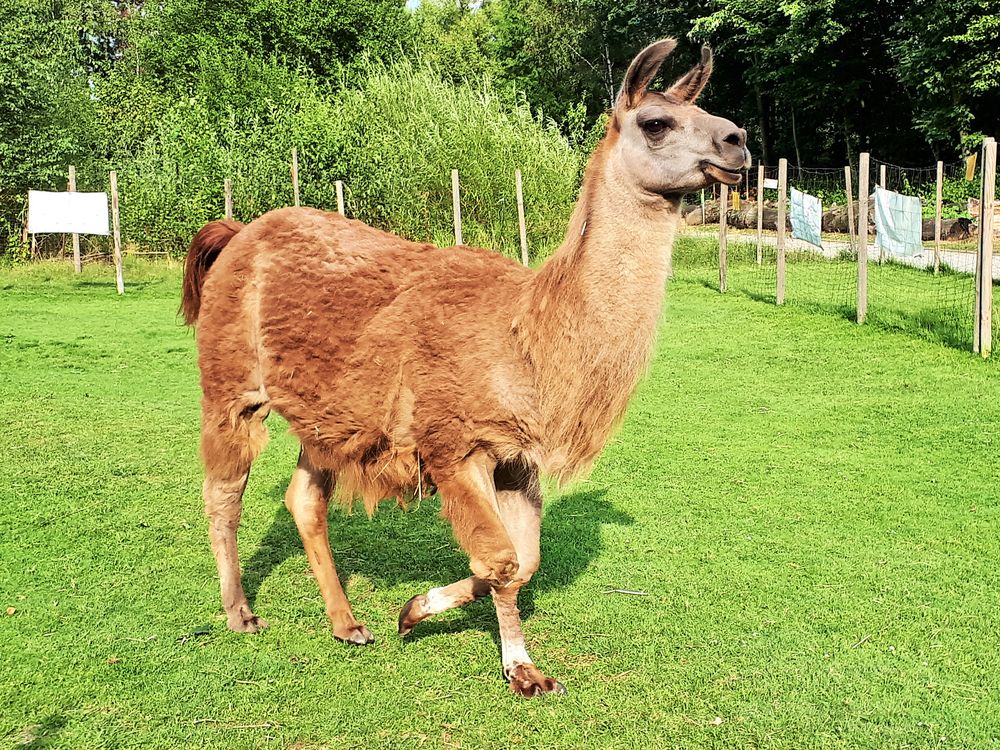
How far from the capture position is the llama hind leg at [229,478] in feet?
15.9

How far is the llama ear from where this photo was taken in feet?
12.2

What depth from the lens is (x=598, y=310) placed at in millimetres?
3934

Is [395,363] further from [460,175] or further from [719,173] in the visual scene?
[460,175]

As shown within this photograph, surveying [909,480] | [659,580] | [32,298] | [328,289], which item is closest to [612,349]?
[328,289]

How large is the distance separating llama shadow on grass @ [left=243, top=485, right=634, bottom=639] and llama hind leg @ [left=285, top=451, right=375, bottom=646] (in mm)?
126

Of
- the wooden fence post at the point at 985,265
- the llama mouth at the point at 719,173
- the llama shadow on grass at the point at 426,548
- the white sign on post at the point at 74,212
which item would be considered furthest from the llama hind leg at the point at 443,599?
the white sign on post at the point at 74,212

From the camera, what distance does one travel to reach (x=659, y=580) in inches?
206

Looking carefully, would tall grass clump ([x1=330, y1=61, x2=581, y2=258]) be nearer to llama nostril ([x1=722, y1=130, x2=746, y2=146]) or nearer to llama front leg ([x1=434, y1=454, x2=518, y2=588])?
llama front leg ([x1=434, y1=454, x2=518, y2=588])

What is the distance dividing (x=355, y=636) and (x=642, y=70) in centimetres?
296

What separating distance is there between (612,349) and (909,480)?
402 cm

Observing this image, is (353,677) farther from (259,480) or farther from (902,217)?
(902,217)

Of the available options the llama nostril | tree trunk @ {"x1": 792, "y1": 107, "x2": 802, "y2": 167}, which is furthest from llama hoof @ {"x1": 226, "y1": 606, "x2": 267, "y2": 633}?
tree trunk @ {"x1": 792, "y1": 107, "x2": 802, "y2": 167}

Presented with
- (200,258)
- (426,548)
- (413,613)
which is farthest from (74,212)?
(413,613)

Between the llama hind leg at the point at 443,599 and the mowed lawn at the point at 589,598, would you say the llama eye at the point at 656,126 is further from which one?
the llama hind leg at the point at 443,599
